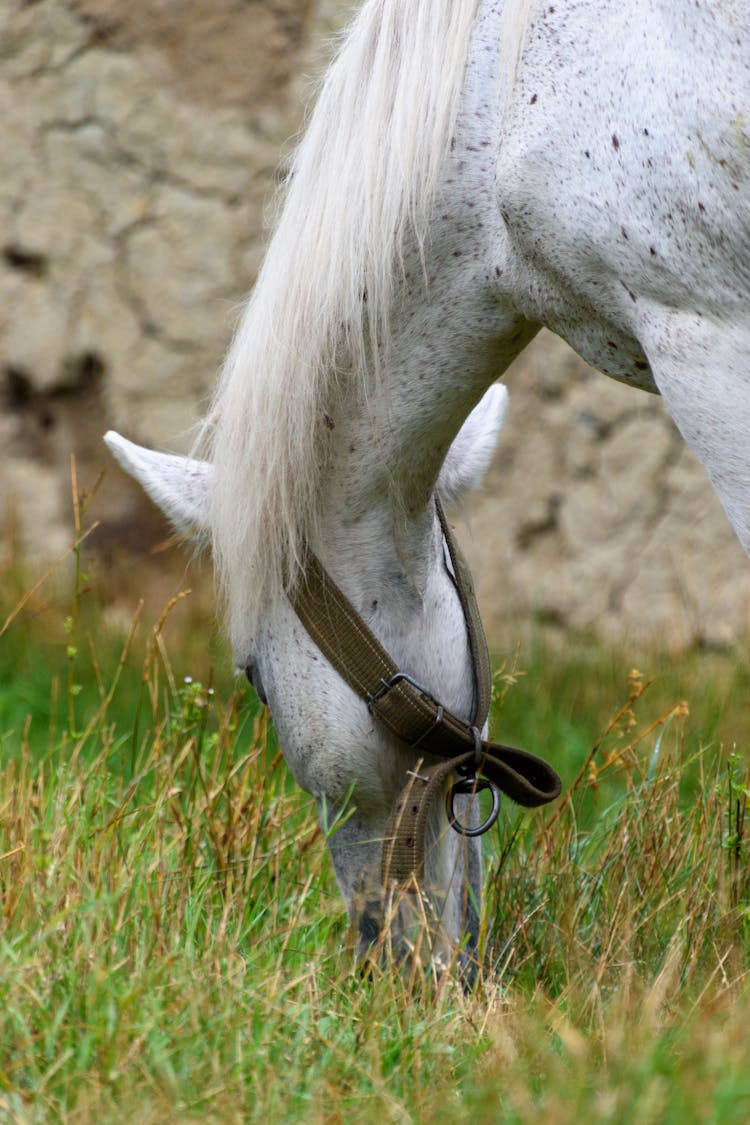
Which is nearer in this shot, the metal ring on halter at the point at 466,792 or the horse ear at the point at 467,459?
the metal ring on halter at the point at 466,792

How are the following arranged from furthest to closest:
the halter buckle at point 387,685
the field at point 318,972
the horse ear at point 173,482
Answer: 1. the horse ear at point 173,482
2. the halter buckle at point 387,685
3. the field at point 318,972

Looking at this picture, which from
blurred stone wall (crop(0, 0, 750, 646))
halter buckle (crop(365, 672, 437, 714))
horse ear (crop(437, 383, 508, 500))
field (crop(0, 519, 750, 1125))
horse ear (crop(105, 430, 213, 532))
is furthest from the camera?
blurred stone wall (crop(0, 0, 750, 646))

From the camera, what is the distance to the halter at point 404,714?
75.7 inches

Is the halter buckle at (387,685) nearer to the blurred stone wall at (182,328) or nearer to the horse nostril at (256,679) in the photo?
the horse nostril at (256,679)

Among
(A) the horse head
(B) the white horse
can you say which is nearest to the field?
(A) the horse head

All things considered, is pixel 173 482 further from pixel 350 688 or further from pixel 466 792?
pixel 466 792

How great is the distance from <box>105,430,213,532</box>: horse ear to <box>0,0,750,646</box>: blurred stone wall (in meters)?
2.59

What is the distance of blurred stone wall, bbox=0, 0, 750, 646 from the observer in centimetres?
462

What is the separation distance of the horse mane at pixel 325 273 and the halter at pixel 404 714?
0.23 feet

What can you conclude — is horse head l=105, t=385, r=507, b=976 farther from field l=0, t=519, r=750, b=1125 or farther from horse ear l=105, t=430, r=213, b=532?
field l=0, t=519, r=750, b=1125

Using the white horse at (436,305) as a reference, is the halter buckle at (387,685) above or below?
below

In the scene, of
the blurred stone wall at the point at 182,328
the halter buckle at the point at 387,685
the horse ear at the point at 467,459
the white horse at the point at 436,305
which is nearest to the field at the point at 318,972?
the white horse at the point at 436,305

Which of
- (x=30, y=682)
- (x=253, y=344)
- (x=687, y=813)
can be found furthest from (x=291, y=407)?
(x=30, y=682)

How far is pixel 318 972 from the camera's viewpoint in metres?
1.86
